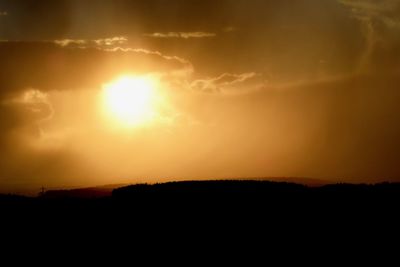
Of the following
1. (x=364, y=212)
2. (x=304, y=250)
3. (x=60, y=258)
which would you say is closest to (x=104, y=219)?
(x=60, y=258)

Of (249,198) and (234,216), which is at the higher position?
(249,198)

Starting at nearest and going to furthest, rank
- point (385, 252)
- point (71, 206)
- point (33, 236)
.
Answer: point (385, 252)
point (33, 236)
point (71, 206)

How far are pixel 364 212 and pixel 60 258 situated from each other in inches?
913

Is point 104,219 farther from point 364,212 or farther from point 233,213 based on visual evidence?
point 364,212

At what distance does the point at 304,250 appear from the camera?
3678cm

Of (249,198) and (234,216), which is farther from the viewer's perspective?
(249,198)

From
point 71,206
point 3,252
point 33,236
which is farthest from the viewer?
point 71,206

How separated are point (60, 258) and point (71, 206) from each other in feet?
45.0

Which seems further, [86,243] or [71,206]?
[71,206]

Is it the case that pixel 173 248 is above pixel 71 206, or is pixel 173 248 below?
below

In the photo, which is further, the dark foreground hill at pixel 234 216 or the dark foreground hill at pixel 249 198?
the dark foreground hill at pixel 249 198

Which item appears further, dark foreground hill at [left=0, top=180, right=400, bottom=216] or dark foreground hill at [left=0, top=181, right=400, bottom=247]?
dark foreground hill at [left=0, top=180, right=400, bottom=216]

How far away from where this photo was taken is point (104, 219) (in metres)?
43.5

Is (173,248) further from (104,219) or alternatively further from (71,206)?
(71,206)
